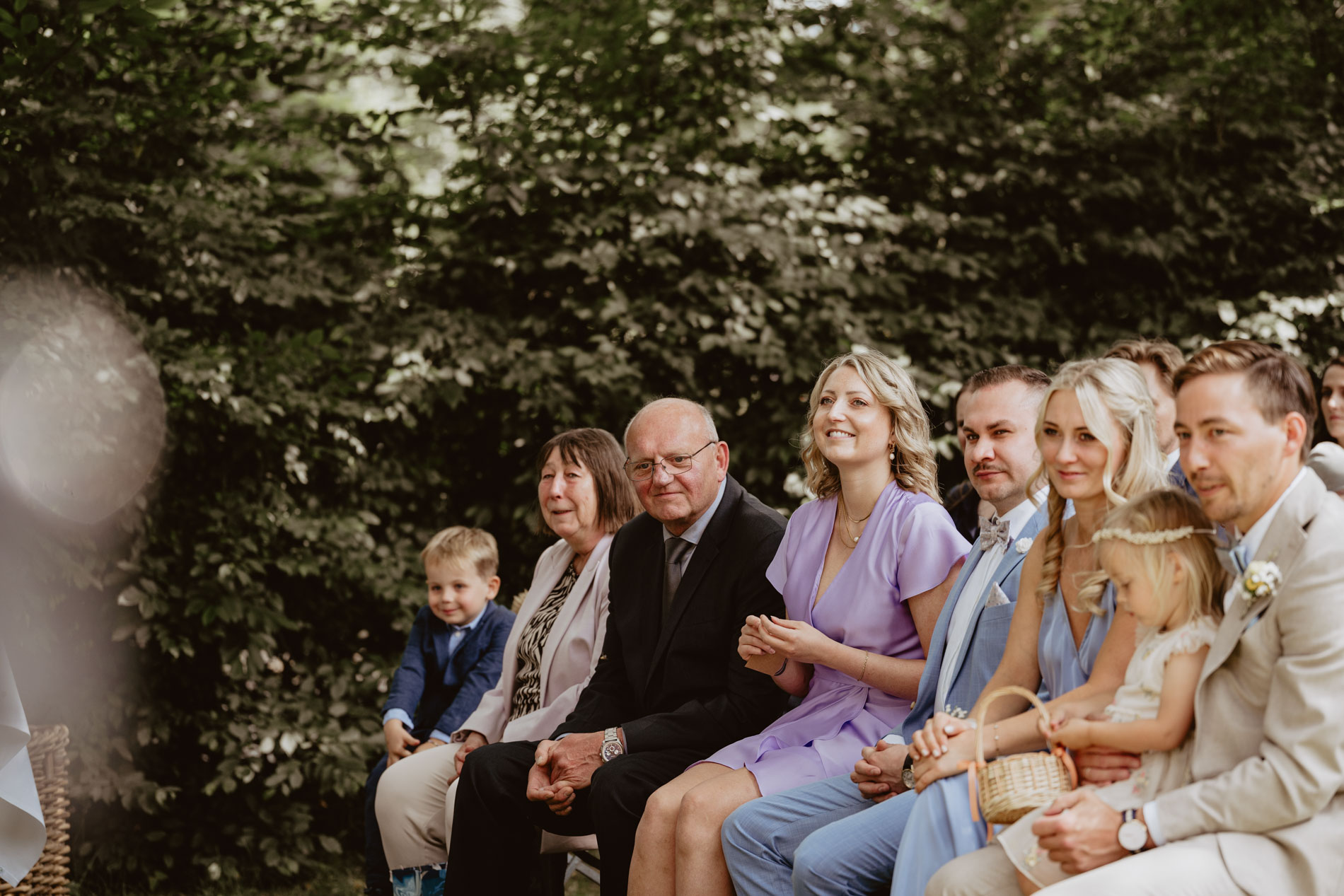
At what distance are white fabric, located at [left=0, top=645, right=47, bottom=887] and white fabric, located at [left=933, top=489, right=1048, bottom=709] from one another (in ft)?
9.01

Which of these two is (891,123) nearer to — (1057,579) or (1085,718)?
(1057,579)

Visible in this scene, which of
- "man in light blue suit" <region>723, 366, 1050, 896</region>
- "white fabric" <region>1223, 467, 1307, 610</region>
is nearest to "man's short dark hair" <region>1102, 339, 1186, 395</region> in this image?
"man in light blue suit" <region>723, 366, 1050, 896</region>

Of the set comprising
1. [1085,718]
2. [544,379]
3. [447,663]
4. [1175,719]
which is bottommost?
[447,663]

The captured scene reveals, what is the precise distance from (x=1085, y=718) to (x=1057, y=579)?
0.37m

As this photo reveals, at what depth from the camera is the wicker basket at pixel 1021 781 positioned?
2076mm

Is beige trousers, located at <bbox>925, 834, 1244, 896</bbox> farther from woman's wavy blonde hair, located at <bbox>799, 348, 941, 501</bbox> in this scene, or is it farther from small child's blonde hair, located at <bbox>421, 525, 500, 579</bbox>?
small child's blonde hair, located at <bbox>421, 525, 500, 579</bbox>

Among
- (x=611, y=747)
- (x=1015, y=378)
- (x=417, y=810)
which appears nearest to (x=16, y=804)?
(x=417, y=810)

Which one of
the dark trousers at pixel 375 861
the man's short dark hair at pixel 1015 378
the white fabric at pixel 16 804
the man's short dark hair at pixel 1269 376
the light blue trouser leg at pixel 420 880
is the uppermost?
the man's short dark hair at pixel 1269 376

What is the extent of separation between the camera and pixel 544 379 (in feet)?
18.6

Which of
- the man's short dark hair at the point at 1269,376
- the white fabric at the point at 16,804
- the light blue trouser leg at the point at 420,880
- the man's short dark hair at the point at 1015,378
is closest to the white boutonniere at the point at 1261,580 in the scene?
the man's short dark hair at the point at 1269,376

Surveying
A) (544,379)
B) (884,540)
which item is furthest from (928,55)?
(884,540)

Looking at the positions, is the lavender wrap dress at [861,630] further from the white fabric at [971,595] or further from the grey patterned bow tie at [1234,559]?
the grey patterned bow tie at [1234,559]

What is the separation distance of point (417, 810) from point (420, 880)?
22 cm

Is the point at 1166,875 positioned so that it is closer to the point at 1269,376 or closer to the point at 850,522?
the point at 1269,376
